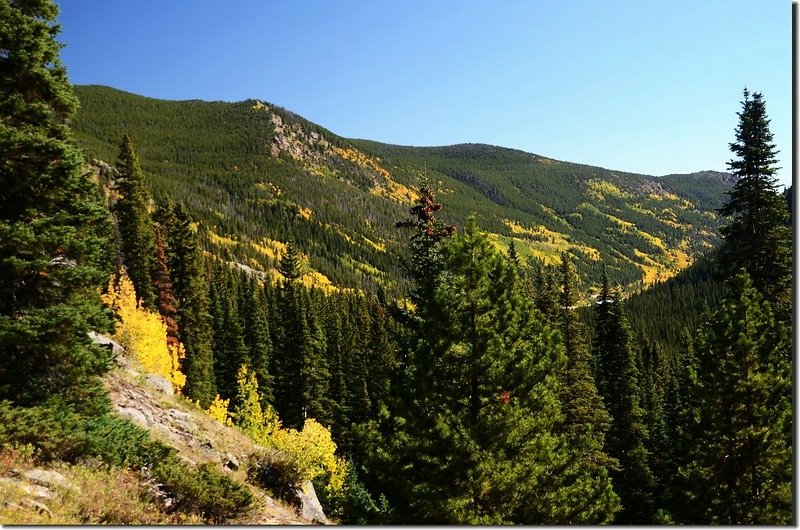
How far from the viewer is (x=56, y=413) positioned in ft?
37.2

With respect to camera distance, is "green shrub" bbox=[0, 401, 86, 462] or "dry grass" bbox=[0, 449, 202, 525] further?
"green shrub" bbox=[0, 401, 86, 462]

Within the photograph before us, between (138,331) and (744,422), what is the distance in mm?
33271

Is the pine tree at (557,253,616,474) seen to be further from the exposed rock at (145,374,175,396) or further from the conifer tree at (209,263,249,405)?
the conifer tree at (209,263,249,405)

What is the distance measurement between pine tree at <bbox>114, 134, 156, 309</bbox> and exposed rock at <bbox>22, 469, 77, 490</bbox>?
3457 cm

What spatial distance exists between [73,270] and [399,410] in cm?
887

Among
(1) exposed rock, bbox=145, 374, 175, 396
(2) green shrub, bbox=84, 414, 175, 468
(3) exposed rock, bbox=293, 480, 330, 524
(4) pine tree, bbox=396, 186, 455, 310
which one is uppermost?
(4) pine tree, bbox=396, 186, 455, 310

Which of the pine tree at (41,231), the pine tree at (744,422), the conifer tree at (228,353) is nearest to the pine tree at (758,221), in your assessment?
the pine tree at (744,422)

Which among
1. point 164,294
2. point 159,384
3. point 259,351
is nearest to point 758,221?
point 159,384

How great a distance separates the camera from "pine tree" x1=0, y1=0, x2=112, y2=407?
1138cm

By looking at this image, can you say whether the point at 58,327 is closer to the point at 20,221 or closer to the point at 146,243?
the point at 20,221

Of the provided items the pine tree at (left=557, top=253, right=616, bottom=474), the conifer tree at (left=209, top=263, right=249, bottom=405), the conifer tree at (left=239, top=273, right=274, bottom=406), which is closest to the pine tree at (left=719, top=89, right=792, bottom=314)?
the pine tree at (left=557, top=253, right=616, bottom=474)

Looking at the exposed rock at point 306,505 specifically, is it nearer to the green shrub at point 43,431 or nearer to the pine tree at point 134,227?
the green shrub at point 43,431

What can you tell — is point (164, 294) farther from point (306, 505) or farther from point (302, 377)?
point (306, 505)

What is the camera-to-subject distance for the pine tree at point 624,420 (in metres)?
36.7
